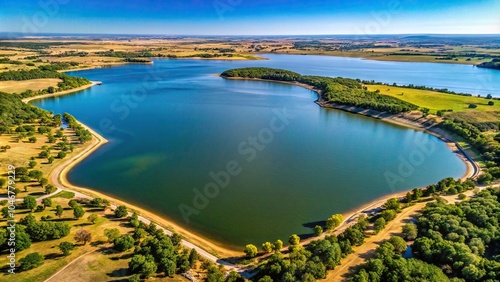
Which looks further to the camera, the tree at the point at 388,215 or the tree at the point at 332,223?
the tree at the point at 388,215

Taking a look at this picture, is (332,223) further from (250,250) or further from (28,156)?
(28,156)

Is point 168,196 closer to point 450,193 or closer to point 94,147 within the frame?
point 94,147

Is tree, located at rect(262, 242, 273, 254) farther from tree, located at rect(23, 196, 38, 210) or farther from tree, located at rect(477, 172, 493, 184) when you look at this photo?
tree, located at rect(477, 172, 493, 184)

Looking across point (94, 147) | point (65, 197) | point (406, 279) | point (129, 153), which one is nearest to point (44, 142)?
point (94, 147)

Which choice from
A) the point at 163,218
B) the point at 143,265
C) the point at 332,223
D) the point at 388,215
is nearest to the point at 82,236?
the point at 143,265

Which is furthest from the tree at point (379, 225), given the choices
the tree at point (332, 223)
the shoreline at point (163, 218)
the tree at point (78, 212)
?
the tree at point (78, 212)

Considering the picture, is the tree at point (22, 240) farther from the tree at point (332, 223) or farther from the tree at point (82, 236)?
the tree at point (332, 223)
